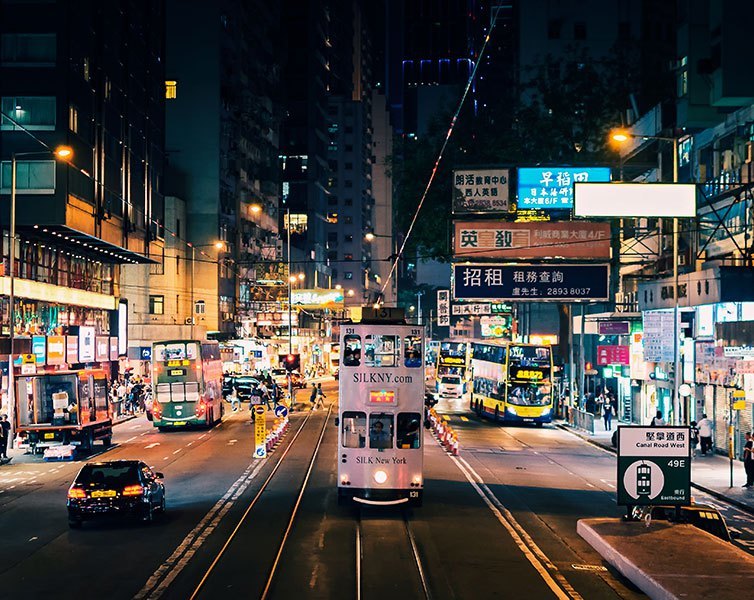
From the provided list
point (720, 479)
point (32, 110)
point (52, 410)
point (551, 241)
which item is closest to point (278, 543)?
point (720, 479)

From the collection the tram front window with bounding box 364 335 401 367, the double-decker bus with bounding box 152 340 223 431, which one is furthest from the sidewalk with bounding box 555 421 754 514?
the double-decker bus with bounding box 152 340 223 431

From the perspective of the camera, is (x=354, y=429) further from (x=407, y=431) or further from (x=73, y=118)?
(x=73, y=118)

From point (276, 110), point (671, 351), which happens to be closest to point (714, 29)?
point (671, 351)

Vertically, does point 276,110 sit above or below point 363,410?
above

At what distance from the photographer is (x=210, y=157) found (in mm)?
100688

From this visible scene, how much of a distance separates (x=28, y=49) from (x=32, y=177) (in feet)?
24.5

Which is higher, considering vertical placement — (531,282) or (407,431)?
(531,282)

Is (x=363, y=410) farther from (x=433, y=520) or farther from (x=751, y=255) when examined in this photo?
(x=751, y=255)

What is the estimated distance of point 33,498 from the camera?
30297 millimetres

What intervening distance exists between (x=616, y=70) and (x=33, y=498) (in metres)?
56.6

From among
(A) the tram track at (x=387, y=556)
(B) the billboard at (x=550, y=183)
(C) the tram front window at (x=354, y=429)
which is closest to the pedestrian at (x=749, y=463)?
(A) the tram track at (x=387, y=556)

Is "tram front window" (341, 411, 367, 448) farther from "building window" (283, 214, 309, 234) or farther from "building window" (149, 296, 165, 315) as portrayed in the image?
"building window" (283, 214, 309, 234)

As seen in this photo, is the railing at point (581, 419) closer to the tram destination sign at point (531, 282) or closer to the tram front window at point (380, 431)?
the tram destination sign at point (531, 282)

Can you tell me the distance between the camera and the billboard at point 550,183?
43.2 m
